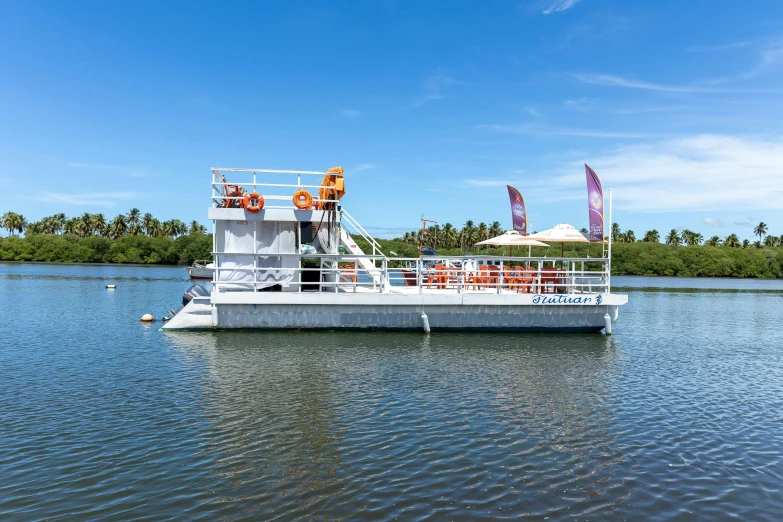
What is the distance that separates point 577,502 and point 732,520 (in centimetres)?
173

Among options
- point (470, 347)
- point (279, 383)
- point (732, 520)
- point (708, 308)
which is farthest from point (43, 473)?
point (708, 308)

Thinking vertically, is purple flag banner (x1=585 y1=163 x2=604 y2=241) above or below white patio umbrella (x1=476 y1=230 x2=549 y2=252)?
above

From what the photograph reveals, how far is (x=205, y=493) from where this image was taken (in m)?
6.78

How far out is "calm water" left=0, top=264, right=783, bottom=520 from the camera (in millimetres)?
6688

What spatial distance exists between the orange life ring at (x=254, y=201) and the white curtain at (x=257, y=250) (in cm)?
74

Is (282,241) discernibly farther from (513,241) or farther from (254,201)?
(513,241)

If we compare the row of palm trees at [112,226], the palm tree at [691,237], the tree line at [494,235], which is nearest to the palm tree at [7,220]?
the row of palm trees at [112,226]

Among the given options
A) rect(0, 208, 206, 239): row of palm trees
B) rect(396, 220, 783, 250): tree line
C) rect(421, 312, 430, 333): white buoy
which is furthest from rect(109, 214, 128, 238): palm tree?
rect(421, 312, 430, 333): white buoy

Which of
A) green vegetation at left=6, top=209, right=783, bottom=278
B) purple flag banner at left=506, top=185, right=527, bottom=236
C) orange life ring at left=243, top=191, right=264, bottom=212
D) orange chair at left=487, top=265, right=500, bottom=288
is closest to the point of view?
orange life ring at left=243, top=191, right=264, bottom=212

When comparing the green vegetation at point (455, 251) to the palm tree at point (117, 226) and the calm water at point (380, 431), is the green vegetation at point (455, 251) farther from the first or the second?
the calm water at point (380, 431)

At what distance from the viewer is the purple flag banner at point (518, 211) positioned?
79.7ft

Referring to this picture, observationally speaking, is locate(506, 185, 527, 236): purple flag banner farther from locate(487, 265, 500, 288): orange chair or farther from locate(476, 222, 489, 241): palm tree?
locate(476, 222, 489, 241): palm tree

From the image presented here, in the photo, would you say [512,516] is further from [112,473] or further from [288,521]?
[112,473]

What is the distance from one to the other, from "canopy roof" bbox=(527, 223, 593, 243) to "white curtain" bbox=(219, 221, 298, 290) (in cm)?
934
